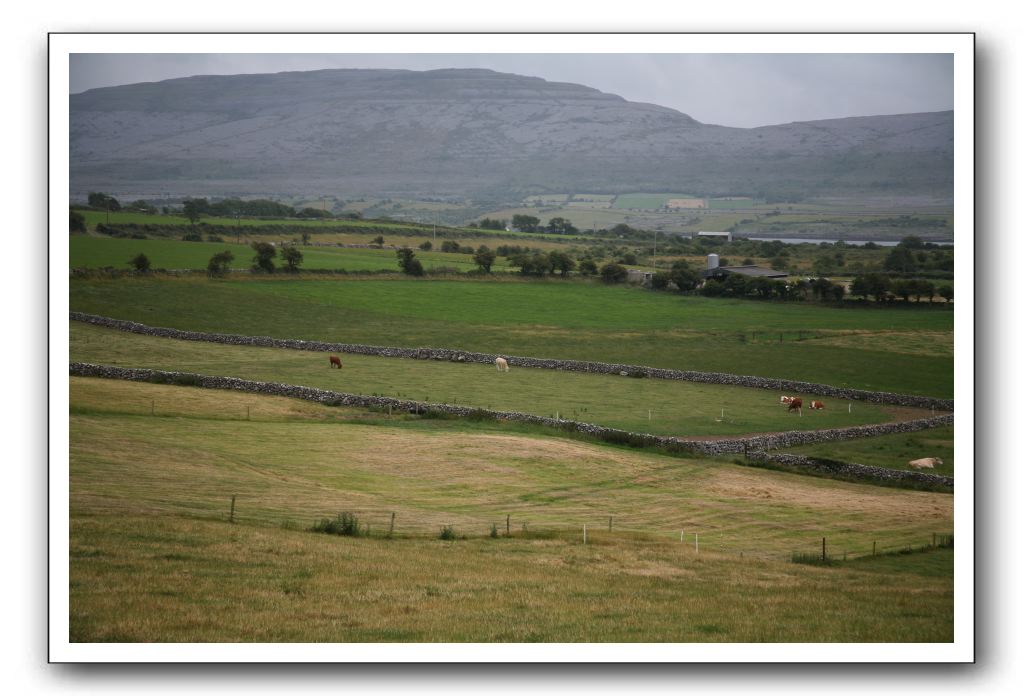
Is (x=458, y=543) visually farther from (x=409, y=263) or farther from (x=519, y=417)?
(x=409, y=263)

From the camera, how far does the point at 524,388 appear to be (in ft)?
85.4

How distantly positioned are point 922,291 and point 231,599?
543 inches

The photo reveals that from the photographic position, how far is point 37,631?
11.1 metres

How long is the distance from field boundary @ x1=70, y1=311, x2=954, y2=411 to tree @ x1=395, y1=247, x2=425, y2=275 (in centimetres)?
868

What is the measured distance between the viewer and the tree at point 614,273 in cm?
3700

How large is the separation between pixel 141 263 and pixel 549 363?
36.7 ft

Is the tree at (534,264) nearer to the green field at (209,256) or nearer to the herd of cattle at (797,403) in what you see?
the green field at (209,256)

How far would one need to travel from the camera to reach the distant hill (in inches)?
546

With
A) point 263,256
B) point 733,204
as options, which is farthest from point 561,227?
point 733,204

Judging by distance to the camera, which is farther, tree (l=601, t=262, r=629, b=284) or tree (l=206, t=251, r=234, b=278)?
tree (l=601, t=262, r=629, b=284)

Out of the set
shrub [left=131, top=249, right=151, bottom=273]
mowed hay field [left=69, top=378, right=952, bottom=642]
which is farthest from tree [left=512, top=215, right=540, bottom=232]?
mowed hay field [left=69, top=378, right=952, bottom=642]

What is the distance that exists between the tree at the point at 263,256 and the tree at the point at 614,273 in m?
12.2

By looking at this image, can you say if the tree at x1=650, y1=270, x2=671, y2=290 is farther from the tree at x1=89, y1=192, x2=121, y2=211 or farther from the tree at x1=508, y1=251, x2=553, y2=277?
the tree at x1=89, y1=192, x2=121, y2=211

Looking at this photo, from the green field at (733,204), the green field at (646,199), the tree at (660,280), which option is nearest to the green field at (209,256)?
the tree at (660,280)
